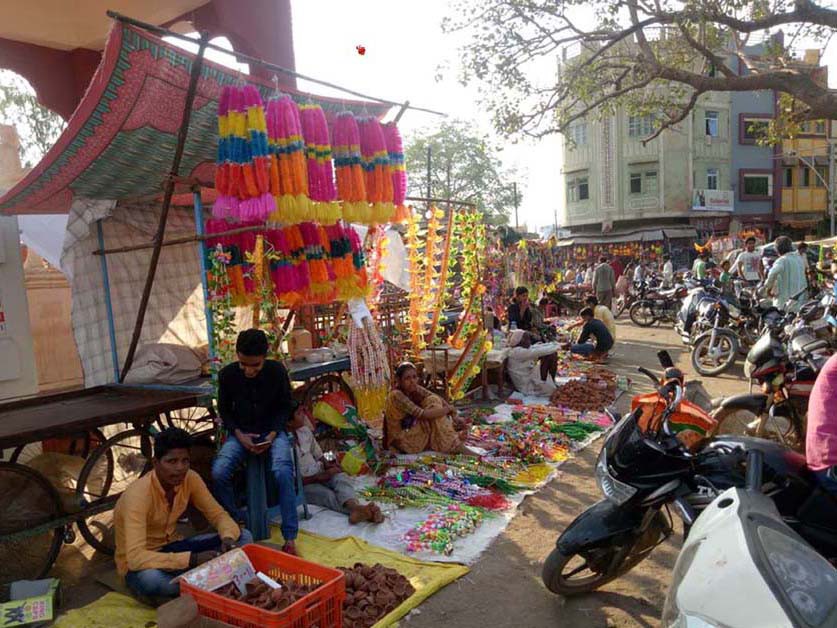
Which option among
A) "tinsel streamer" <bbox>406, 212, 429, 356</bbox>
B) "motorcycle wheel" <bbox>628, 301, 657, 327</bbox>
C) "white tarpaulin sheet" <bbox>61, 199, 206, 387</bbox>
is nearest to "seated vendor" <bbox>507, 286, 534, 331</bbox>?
"tinsel streamer" <bbox>406, 212, 429, 356</bbox>

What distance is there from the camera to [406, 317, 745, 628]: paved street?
3.21 m

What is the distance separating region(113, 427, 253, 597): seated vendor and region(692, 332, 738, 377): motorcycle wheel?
7.55 meters

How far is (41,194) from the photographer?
4930 mm

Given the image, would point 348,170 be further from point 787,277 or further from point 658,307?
point 658,307

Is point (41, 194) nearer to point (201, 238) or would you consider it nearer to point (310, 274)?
point (201, 238)

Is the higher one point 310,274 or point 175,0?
point 175,0

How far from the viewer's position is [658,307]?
595 inches

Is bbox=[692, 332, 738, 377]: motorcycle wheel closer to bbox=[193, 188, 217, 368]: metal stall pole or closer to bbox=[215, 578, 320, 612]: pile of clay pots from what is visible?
bbox=[193, 188, 217, 368]: metal stall pole

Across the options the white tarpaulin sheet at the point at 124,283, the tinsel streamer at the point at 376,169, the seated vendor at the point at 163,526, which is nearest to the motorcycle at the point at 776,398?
the tinsel streamer at the point at 376,169

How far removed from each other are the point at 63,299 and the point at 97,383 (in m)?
3.81

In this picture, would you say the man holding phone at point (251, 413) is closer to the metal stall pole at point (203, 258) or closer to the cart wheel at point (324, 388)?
the metal stall pole at point (203, 258)

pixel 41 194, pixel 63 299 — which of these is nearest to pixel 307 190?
pixel 41 194

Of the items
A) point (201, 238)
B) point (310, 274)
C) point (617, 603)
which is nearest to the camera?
point (617, 603)

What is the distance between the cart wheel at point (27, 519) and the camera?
148 inches
